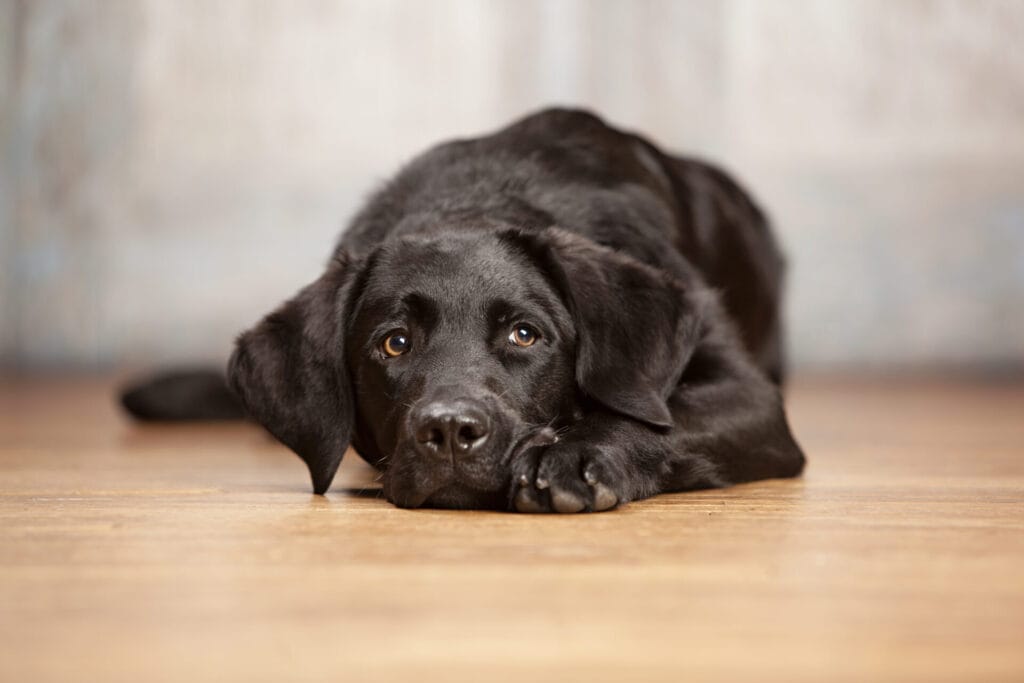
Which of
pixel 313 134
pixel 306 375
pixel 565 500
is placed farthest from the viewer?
pixel 313 134

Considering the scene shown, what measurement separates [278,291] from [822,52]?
399cm

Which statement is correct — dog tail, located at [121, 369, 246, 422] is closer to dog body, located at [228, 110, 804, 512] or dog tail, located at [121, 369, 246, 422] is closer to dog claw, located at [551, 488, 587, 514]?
dog body, located at [228, 110, 804, 512]

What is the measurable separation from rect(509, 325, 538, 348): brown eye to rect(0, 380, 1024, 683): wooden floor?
0.42 metres

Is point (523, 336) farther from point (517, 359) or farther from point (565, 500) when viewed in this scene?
point (565, 500)

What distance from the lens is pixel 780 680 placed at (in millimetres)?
1227

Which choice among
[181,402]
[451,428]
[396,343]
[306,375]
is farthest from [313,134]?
[451,428]

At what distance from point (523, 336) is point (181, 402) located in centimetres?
286

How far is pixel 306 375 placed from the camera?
2854 millimetres

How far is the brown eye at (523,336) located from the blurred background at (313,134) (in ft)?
20.1

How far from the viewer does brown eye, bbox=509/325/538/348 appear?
8.75 feet

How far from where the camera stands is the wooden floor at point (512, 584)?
51.1 inches

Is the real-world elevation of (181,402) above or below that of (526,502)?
below

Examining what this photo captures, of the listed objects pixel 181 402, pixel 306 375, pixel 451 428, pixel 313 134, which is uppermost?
pixel 451 428

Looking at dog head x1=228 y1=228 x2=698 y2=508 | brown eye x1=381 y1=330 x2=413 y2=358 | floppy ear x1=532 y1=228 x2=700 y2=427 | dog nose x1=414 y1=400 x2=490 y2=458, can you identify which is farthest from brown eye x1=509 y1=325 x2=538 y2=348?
dog nose x1=414 y1=400 x2=490 y2=458
